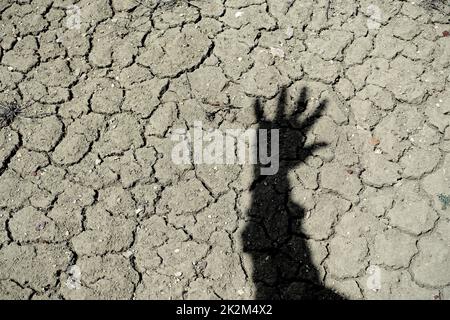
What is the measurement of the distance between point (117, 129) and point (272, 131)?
1290 millimetres

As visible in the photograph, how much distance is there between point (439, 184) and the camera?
2945 millimetres

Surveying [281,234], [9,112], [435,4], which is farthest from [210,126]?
[435,4]

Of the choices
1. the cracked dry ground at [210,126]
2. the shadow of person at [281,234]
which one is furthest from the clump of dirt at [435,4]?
the shadow of person at [281,234]

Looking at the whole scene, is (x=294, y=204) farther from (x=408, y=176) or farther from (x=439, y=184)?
(x=439, y=184)

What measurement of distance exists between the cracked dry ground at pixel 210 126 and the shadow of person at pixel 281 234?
0.05 meters

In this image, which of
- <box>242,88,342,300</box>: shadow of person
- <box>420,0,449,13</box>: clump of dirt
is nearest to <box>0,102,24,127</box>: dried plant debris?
<box>242,88,342,300</box>: shadow of person

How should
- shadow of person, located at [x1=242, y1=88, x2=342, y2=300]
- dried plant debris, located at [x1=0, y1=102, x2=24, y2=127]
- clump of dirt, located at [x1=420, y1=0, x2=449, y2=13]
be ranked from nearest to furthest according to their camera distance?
shadow of person, located at [x1=242, y1=88, x2=342, y2=300] → dried plant debris, located at [x1=0, y1=102, x2=24, y2=127] → clump of dirt, located at [x1=420, y1=0, x2=449, y2=13]

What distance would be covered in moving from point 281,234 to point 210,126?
1069 mm

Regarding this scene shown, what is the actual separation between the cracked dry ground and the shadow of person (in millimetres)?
53

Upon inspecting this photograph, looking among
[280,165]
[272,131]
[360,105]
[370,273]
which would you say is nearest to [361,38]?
[360,105]

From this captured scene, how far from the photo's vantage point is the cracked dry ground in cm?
269

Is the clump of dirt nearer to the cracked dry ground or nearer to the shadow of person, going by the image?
the cracked dry ground

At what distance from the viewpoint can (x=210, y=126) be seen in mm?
3203

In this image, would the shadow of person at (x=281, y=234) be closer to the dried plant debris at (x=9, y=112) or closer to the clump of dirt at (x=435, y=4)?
Answer: the clump of dirt at (x=435, y=4)
